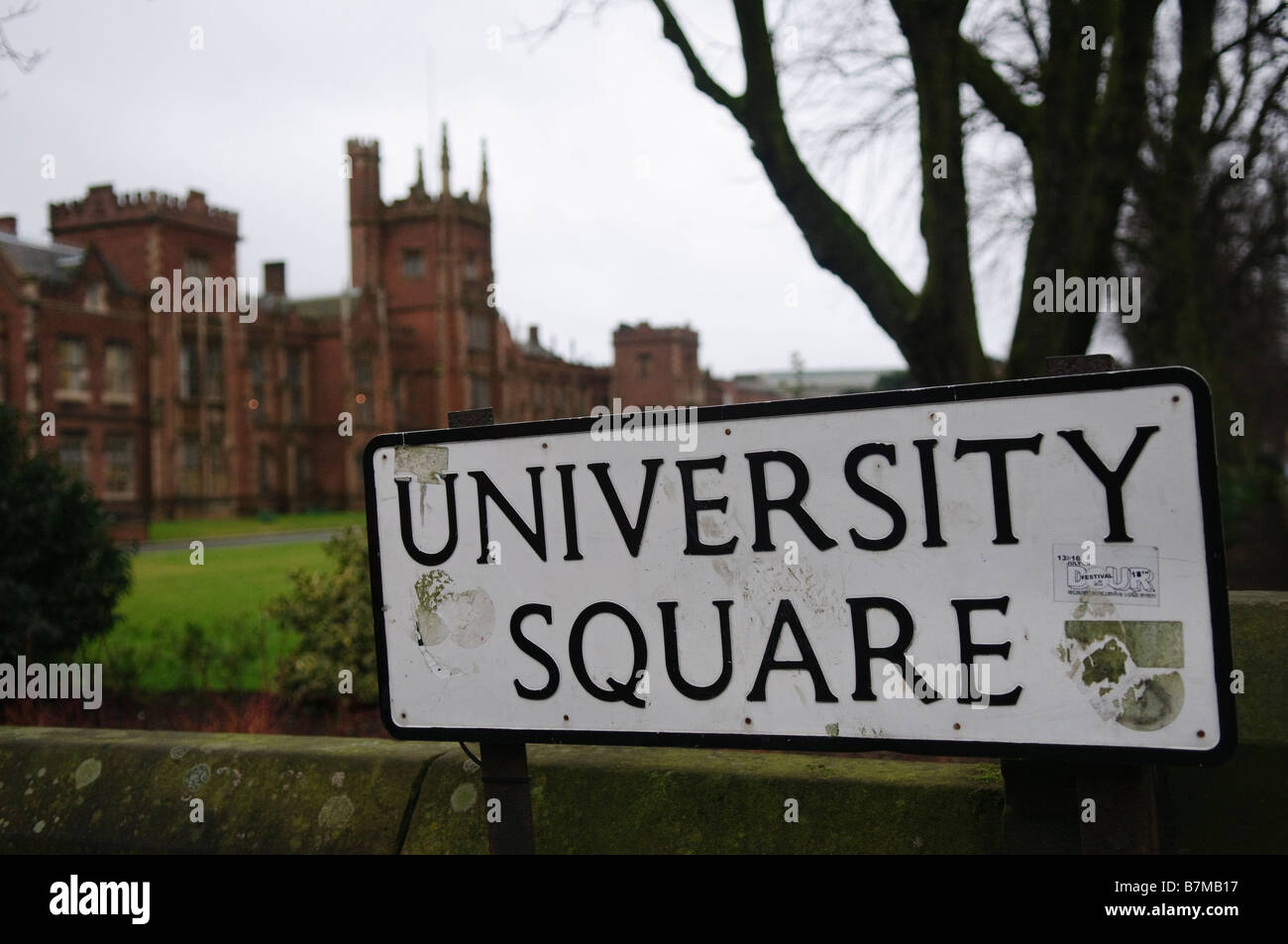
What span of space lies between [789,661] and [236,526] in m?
46.1

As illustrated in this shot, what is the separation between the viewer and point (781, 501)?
87.3 inches

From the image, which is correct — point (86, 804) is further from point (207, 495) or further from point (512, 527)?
point (207, 495)

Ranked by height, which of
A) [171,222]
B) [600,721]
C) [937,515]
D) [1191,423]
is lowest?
[600,721]

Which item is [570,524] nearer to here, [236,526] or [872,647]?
[872,647]

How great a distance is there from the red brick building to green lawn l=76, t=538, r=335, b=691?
15.2 metres

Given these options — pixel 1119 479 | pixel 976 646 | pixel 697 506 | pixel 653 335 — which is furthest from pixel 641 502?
pixel 653 335

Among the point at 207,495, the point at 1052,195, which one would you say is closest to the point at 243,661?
the point at 1052,195

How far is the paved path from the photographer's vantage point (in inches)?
1238

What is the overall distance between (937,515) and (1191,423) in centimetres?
44

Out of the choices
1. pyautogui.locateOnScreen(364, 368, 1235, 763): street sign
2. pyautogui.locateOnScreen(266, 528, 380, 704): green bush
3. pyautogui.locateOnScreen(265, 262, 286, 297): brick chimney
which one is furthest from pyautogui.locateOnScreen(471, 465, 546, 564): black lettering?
pyautogui.locateOnScreen(265, 262, 286, 297): brick chimney

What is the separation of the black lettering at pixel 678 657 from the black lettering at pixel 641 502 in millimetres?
140

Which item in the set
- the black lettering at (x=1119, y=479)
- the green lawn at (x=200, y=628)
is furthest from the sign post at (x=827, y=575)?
the green lawn at (x=200, y=628)
